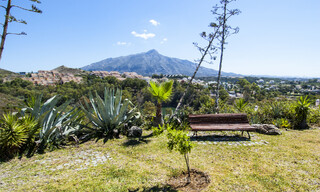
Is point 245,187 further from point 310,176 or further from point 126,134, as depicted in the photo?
point 126,134

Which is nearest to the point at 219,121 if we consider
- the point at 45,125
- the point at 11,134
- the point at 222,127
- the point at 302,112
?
the point at 222,127

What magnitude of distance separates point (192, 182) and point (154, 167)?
0.86 meters

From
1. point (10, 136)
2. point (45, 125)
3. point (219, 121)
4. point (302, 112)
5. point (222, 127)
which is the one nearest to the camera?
point (10, 136)

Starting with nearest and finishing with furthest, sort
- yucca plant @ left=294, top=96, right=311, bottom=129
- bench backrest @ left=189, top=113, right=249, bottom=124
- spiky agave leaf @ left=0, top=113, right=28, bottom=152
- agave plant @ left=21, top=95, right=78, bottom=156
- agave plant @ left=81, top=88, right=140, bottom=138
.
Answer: spiky agave leaf @ left=0, top=113, right=28, bottom=152
agave plant @ left=21, top=95, right=78, bottom=156
agave plant @ left=81, top=88, right=140, bottom=138
bench backrest @ left=189, top=113, right=249, bottom=124
yucca plant @ left=294, top=96, right=311, bottom=129

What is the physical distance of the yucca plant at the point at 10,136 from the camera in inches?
146

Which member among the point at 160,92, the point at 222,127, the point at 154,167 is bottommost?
the point at 154,167

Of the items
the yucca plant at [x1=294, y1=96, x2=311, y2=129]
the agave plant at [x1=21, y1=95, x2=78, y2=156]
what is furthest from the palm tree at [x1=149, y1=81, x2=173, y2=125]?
the yucca plant at [x1=294, y1=96, x2=311, y2=129]

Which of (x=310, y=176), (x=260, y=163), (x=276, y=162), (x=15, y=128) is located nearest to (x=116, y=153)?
(x=15, y=128)

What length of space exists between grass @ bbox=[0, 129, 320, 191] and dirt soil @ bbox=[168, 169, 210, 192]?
0.38 feet

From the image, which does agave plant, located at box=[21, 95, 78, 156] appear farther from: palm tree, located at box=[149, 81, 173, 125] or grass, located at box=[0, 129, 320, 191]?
palm tree, located at box=[149, 81, 173, 125]

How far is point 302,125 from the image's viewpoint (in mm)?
6949

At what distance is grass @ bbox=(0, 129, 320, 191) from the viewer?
2.85m

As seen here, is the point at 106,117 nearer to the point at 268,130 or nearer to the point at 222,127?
the point at 222,127

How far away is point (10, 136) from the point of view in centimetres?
373
